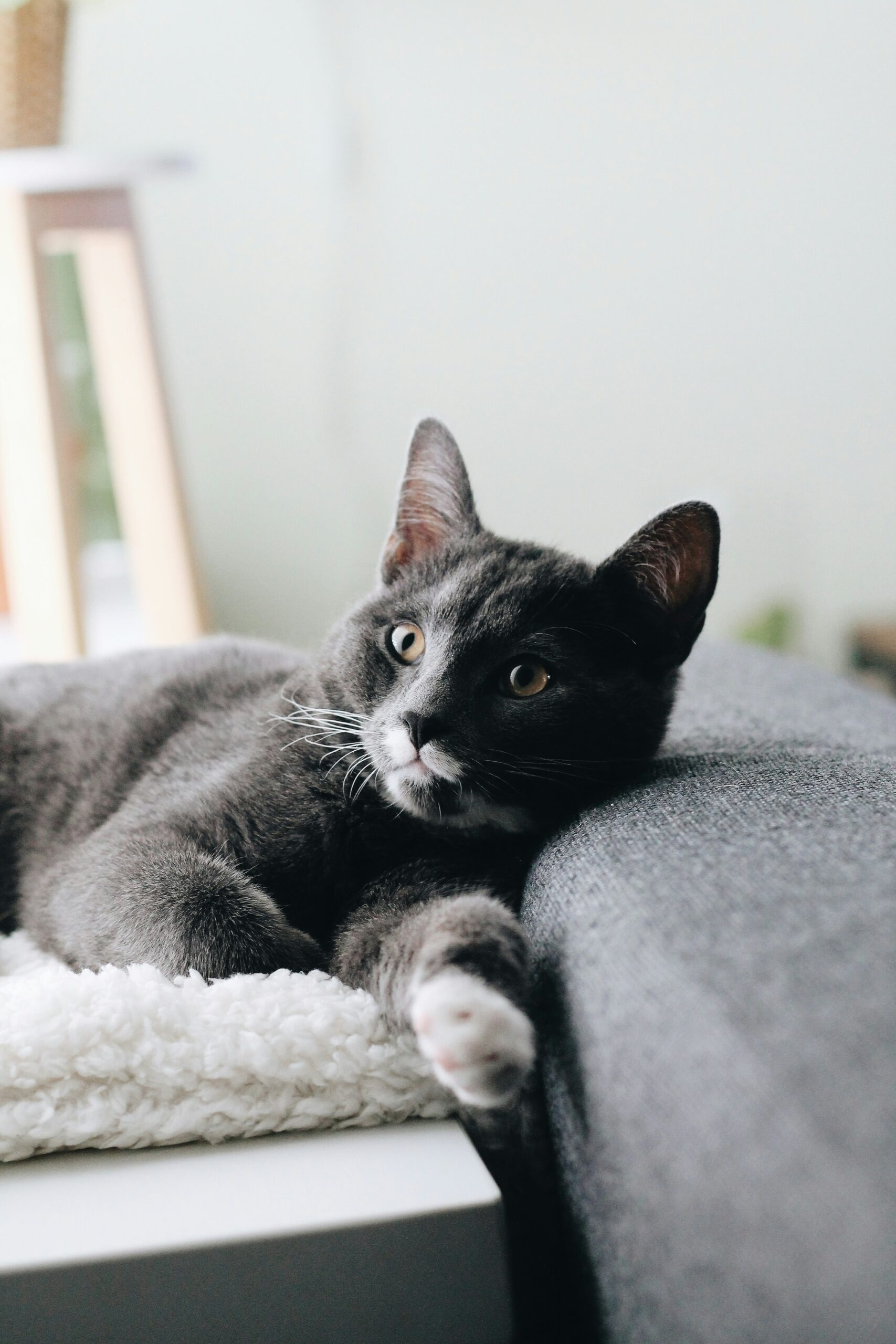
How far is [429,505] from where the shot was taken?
3.34 ft

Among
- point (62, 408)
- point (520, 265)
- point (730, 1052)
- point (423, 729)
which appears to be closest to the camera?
point (730, 1052)

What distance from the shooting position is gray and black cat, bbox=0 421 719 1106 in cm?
80

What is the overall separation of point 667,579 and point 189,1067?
1.69ft

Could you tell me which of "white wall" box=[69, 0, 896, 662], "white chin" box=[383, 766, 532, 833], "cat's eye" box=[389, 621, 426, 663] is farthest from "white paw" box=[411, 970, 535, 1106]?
"white wall" box=[69, 0, 896, 662]

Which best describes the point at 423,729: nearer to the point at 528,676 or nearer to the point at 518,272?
the point at 528,676

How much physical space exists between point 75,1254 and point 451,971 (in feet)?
0.83

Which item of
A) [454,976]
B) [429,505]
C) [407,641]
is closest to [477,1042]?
[454,976]

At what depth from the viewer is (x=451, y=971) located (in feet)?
2.13

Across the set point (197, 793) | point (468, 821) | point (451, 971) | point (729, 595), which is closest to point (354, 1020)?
point (451, 971)

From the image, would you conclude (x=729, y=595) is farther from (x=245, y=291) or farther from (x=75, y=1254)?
(x=75, y=1254)

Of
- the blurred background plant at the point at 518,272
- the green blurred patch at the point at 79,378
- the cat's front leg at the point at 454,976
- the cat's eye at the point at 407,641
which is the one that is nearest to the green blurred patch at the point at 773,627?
the blurred background plant at the point at 518,272

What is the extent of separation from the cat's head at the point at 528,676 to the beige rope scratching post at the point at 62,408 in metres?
0.96

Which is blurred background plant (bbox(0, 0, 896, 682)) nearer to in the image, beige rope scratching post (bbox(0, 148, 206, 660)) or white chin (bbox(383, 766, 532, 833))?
beige rope scratching post (bbox(0, 148, 206, 660))

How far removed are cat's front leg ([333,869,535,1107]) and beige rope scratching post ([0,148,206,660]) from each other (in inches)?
41.9
